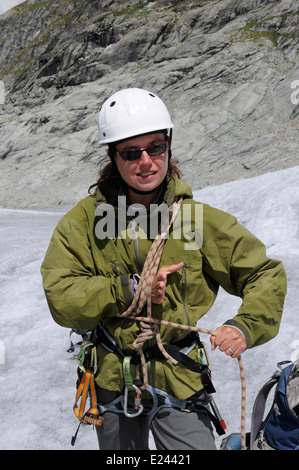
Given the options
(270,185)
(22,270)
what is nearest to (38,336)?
(22,270)

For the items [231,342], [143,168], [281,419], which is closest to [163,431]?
[231,342]

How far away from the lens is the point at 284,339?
466 cm

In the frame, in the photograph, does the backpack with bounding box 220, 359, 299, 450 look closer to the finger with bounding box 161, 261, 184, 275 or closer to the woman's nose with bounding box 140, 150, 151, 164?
the finger with bounding box 161, 261, 184, 275

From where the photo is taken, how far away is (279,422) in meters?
2.32

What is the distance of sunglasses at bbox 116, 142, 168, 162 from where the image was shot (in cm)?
226

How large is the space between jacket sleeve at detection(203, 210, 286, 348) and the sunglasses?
52cm

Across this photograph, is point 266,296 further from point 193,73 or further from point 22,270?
point 193,73

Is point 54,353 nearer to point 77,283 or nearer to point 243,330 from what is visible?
point 77,283

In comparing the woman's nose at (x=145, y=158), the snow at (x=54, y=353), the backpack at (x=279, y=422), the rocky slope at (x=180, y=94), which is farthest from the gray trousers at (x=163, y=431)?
the rocky slope at (x=180, y=94)

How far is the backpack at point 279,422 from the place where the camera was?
2273 mm

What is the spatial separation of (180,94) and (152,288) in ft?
106

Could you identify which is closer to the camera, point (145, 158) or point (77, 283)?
point (77, 283)

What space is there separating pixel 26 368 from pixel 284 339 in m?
3.38

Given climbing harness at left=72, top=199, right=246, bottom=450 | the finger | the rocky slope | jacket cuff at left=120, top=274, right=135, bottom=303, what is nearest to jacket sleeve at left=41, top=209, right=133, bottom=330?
jacket cuff at left=120, top=274, right=135, bottom=303
